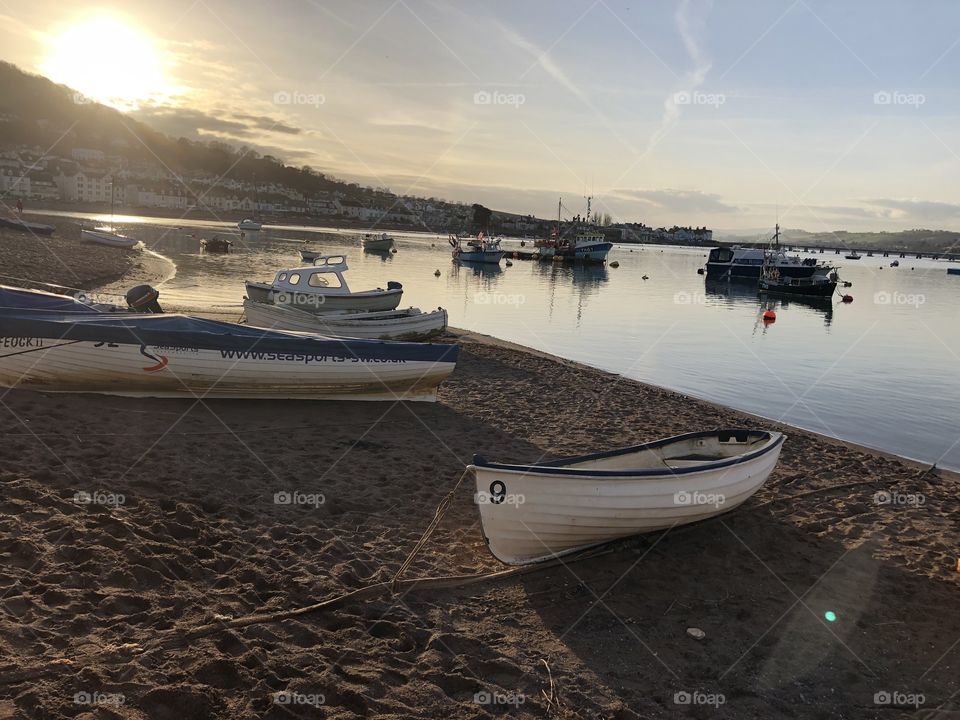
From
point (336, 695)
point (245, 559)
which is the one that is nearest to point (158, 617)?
point (245, 559)

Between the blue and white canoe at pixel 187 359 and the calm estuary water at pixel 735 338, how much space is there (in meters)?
10.1

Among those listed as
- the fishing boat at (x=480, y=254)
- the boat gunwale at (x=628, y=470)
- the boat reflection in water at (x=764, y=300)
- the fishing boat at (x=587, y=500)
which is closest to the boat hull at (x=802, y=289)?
the boat reflection in water at (x=764, y=300)

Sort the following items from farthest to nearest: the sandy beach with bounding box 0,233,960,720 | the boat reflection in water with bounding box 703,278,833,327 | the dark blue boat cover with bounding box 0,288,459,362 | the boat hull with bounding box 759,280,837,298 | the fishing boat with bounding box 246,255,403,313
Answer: the boat hull with bounding box 759,280,837,298 → the boat reflection in water with bounding box 703,278,833,327 → the fishing boat with bounding box 246,255,403,313 → the dark blue boat cover with bounding box 0,288,459,362 → the sandy beach with bounding box 0,233,960,720

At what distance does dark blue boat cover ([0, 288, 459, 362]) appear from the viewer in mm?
10461

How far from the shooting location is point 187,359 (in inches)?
429

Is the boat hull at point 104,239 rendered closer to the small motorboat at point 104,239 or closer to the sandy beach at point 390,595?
the small motorboat at point 104,239

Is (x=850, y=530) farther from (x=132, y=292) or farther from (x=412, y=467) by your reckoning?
(x=132, y=292)

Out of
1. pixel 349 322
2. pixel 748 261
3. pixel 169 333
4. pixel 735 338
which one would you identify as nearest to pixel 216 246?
pixel 349 322

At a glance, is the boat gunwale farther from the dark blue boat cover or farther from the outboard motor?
the outboard motor

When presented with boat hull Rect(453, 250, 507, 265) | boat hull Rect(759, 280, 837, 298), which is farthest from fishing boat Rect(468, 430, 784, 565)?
boat hull Rect(453, 250, 507, 265)

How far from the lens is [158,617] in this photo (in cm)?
514

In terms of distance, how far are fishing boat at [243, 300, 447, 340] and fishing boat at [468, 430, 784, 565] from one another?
36.2ft

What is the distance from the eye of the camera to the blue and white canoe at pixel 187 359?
10.5 meters

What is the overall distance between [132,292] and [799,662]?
14.3 meters
